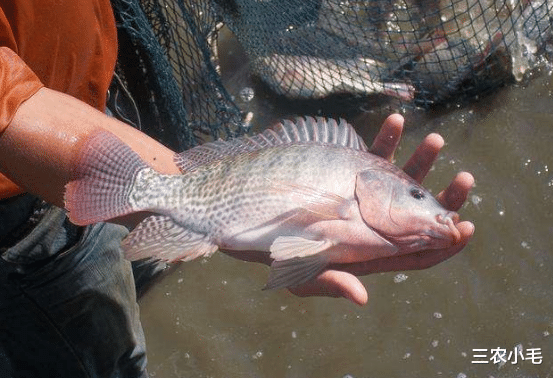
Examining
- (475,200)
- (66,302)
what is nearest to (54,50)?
(66,302)

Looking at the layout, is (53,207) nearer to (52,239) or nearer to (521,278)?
(52,239)

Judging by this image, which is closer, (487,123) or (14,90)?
(14,90)

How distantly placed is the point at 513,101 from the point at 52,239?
3.17 m

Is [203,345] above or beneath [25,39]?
beneath

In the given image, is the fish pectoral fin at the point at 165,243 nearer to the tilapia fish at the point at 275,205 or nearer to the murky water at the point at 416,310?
the tilapia fish at the point at 275,205

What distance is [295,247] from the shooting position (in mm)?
2686

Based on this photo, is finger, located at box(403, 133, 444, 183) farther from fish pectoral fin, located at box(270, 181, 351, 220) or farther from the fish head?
fish pectoral fin, located at box(270, 181, 351, 220)

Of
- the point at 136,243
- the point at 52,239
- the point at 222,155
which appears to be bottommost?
the point at 52,239

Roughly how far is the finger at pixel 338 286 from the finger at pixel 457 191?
575 millimetres

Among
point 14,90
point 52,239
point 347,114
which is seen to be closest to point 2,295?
point 52,239

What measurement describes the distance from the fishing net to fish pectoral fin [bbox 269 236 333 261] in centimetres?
202

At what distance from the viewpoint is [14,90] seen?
257cm

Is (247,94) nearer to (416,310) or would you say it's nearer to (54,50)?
(416,310)

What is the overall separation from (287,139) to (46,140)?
966mm
